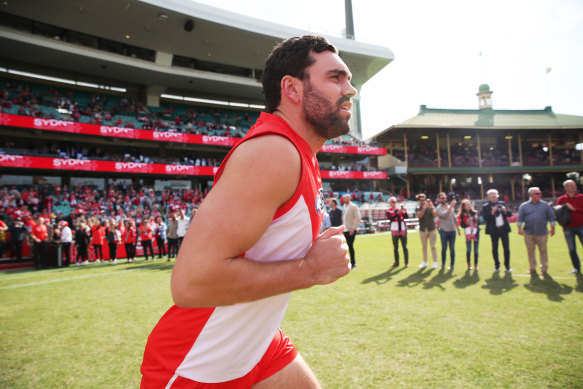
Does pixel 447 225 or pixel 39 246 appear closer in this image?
pixel 447 225

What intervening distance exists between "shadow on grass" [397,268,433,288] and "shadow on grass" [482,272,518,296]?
134 cm

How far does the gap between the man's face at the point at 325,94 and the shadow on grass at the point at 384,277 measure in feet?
21.2

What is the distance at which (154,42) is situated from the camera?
90.6 ft

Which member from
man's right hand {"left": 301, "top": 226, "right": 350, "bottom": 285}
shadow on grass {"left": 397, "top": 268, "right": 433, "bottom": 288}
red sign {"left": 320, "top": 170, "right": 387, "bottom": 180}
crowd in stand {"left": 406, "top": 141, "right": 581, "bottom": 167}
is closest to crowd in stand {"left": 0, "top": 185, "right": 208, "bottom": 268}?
shadow on grass {"left": 397, "top": 268, "right": 433, "bottom": 288}

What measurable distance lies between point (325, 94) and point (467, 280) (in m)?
7.35

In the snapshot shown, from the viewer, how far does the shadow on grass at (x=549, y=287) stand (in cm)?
549

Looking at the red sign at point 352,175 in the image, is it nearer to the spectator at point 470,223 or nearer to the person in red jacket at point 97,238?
the person in red jacket at point 97,238

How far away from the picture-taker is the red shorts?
125 centimetres

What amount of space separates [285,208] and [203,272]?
1.28ft

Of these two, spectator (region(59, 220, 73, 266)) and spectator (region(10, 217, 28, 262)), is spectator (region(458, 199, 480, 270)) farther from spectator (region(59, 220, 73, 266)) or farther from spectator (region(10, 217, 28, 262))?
spectator (region(10, 217, 28, 262))

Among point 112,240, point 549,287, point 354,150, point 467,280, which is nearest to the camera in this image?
point 549,287

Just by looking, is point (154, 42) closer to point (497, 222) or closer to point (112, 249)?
point (112, 249)

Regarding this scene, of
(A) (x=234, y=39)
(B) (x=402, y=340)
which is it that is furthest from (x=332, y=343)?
(A) (x=234, y=39)

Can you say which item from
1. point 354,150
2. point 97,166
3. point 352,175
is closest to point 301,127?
point 97,166
